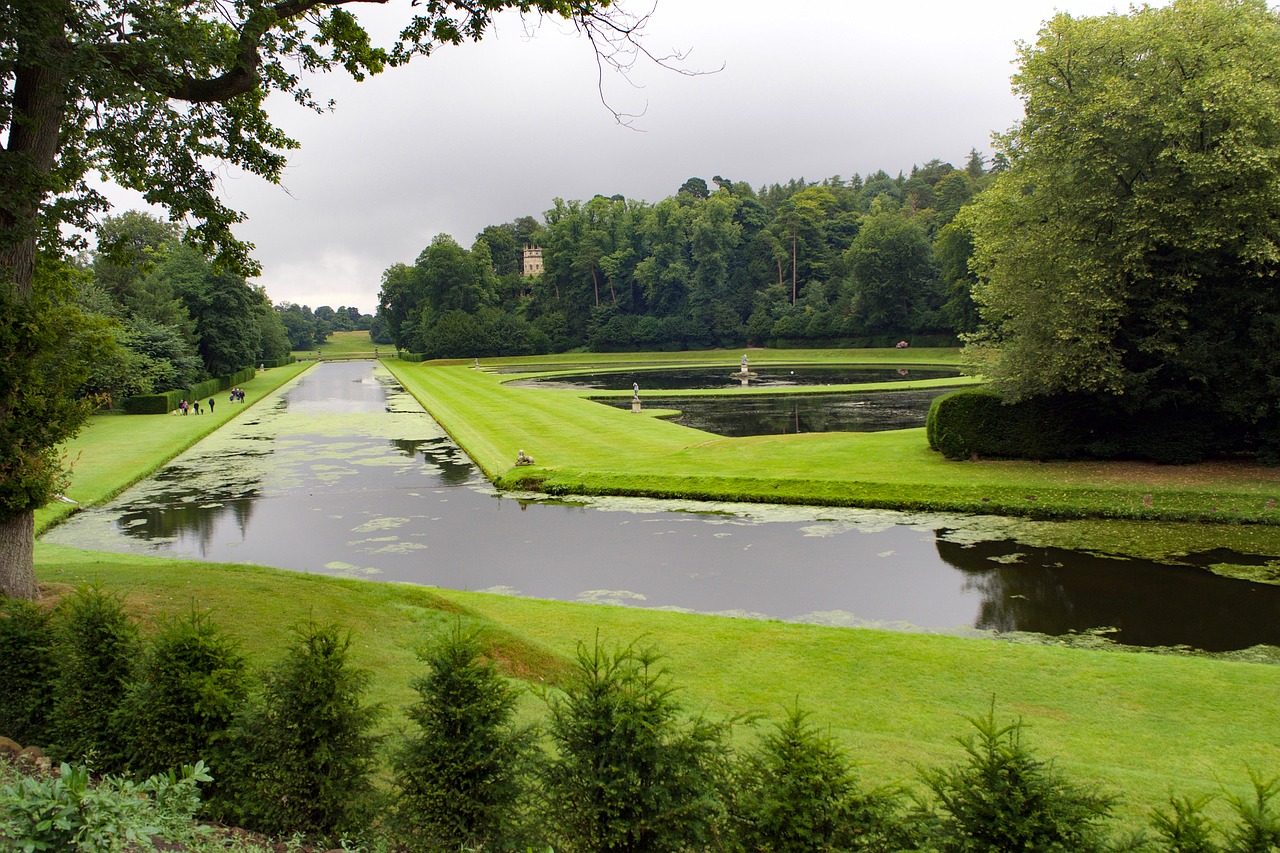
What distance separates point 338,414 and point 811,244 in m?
79.5

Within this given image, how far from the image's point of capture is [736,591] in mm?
13492

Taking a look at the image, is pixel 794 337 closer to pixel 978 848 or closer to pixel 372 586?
pixel 372 586

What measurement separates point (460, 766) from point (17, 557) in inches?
306

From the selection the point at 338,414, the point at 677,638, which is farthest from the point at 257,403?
the point at 677,638

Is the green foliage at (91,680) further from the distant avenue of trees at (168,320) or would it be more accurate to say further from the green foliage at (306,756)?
the distant avenue of trees at (168,320)

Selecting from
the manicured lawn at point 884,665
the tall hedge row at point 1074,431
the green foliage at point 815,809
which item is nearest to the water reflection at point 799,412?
the tall hedge row at point 1074,431

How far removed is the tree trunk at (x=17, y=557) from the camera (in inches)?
368

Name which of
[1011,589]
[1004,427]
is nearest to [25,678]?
[1011,589]

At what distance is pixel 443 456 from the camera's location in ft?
93.0

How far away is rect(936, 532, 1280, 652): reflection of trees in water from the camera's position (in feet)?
37.4

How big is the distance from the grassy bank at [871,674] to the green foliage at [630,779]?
239 centimetres

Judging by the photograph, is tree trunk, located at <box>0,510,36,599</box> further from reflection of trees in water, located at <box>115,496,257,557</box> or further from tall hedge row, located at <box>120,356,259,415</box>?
tall hedge row, located at <box>120,356,259,415</box>

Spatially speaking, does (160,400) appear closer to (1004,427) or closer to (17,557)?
(17,557)

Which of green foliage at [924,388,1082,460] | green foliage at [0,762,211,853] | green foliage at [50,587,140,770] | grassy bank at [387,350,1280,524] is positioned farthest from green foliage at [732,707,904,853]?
green foliage at [924,388,1082,460]
